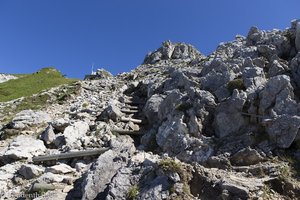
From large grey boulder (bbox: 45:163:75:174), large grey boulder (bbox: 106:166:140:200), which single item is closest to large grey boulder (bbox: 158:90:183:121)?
large grey boulder (bbox: 45:163:75:174)

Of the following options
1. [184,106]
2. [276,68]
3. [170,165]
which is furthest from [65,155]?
[276,68]

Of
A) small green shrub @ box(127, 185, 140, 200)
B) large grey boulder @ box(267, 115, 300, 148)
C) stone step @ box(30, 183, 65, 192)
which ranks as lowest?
small green shrub @ box(127, 185, 140, 200)

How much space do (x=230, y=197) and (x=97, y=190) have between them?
4.50 metres

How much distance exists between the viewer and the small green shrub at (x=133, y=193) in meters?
11.5

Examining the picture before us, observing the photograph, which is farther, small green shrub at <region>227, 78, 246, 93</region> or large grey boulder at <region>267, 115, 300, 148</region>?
small green shrub at <region>227, 78, 246, 93</region>

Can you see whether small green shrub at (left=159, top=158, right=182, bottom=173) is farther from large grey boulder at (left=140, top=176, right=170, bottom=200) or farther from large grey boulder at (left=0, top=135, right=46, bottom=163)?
large grey boulder at (left=0, top=135, right=46, bottom=163)

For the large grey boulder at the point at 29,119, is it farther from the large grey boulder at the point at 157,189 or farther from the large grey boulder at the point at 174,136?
the large grey boulder at the point at 157,189

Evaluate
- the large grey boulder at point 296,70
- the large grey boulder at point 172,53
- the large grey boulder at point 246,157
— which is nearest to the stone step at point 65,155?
the large grey boulder at point 246,157

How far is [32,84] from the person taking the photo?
172 feet

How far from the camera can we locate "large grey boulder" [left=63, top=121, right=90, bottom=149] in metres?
19.5

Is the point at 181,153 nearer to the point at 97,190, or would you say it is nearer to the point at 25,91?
the point at 97,190

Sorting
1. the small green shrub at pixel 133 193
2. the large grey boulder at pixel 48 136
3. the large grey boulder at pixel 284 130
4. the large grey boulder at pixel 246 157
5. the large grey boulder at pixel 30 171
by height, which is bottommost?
the small green shrub at pixel 133 193

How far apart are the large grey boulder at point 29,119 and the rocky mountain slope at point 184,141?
2.7 inches

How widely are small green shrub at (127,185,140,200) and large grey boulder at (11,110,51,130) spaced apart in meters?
14.0
